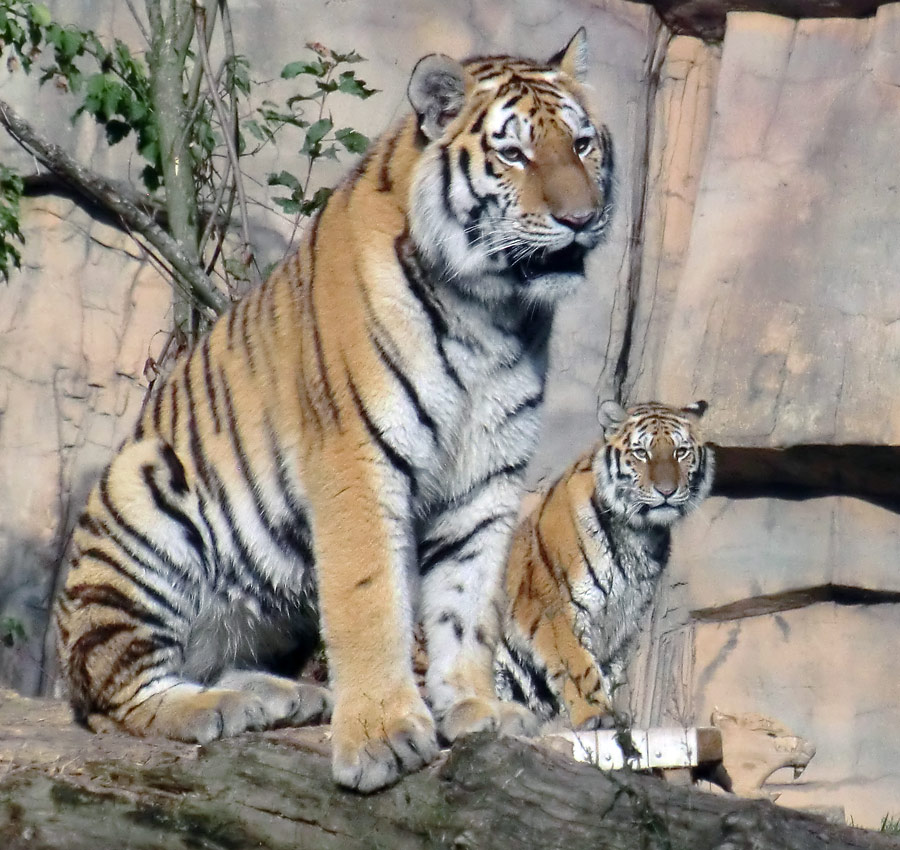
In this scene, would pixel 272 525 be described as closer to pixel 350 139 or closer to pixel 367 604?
pixel 367 604

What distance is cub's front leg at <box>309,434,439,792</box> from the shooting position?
9.73ft

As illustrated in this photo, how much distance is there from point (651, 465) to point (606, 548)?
1.34 feet

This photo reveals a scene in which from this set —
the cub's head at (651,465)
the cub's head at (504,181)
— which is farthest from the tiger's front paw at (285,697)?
the cub's head at (651,465)

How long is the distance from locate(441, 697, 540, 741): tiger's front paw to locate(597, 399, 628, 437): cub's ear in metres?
2.91

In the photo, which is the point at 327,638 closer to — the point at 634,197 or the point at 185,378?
the point at 185,378

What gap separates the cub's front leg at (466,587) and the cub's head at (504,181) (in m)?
0.57

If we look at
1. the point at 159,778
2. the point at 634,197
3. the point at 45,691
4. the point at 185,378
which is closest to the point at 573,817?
the point at 159,778

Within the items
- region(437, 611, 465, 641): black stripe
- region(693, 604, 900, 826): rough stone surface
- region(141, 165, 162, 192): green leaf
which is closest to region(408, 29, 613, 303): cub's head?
region(437, 611, 465, 641): black stripe

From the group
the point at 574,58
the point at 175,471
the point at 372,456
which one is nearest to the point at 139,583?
the point at 175,471

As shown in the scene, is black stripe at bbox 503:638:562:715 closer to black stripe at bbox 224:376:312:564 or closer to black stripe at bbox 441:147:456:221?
black stripe at bbox 224:376:312:564

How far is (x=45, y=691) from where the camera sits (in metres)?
6.36

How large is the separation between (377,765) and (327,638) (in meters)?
0.34

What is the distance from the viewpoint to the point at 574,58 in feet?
11.7

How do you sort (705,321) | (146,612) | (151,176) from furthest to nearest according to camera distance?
(705,321), (151,176), (146,612)
